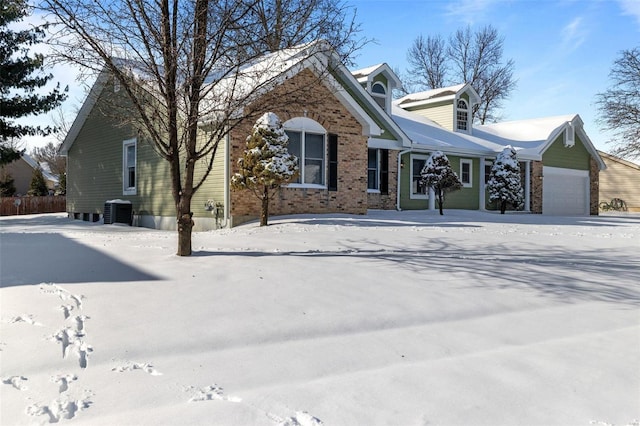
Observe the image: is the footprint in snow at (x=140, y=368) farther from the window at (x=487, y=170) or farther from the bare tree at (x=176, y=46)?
the window at (x=487, y=170)

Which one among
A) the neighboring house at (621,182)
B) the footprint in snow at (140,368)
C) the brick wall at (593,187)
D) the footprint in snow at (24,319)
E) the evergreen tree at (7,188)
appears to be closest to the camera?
the footprint in snow at (140,368)

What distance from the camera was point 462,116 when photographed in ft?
84.6

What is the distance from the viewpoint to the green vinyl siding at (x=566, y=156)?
25.7 m

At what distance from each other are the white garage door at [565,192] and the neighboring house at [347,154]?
6 cm

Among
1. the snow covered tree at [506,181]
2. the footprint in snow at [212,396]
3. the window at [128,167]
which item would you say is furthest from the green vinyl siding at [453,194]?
the footprint in snow at [212,396]

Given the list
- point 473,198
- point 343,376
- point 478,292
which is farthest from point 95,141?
point 343,376

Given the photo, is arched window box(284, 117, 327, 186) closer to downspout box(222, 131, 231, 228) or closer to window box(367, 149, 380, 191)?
downspout box(222, 131, 231, 228)

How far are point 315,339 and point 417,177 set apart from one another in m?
17.5

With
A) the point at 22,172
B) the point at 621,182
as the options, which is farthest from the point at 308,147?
the point at 22,172

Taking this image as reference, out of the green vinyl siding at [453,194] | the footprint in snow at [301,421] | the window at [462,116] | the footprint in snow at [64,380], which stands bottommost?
the footprint in snow at [301,421]

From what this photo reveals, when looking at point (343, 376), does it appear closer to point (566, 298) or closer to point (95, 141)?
point (566, 298)

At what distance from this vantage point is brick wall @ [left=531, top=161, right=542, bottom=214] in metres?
24.7

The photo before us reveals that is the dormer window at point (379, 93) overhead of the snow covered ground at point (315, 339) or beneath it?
overhead

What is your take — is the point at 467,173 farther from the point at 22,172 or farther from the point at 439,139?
the point at 22,172
